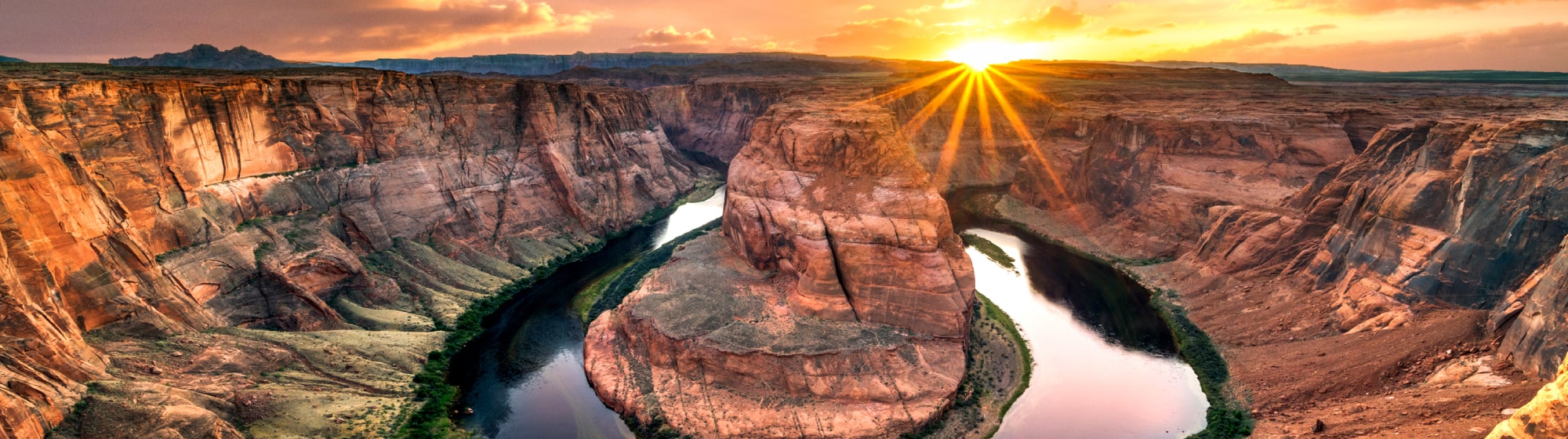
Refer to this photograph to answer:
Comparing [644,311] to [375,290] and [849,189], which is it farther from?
[375,290]

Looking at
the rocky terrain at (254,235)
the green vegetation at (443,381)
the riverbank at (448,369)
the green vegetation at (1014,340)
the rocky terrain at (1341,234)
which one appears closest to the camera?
the rocky terrain at (254,235)

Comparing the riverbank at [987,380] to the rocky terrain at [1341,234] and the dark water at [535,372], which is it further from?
the dark water at [535,372]

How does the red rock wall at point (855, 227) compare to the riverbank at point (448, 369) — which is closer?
the riverbank at point (448, 369)

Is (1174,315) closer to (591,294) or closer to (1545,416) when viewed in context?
(1545,416)

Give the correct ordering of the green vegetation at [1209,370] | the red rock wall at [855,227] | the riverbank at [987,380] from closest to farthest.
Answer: the green vegetation at [1209,370] → the riverbank at [987,380] → the red rock wall at [855,227]

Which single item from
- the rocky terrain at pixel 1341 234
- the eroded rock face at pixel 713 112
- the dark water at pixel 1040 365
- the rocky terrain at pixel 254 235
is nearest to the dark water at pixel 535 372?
the dark water at pixel 1040 365

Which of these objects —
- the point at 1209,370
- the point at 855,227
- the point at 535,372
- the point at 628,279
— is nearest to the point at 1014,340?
the point at 1209,370

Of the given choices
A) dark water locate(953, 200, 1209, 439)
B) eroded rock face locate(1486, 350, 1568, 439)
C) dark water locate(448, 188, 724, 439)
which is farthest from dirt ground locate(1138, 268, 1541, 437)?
dark water locate(448, 188, 724, 439)
